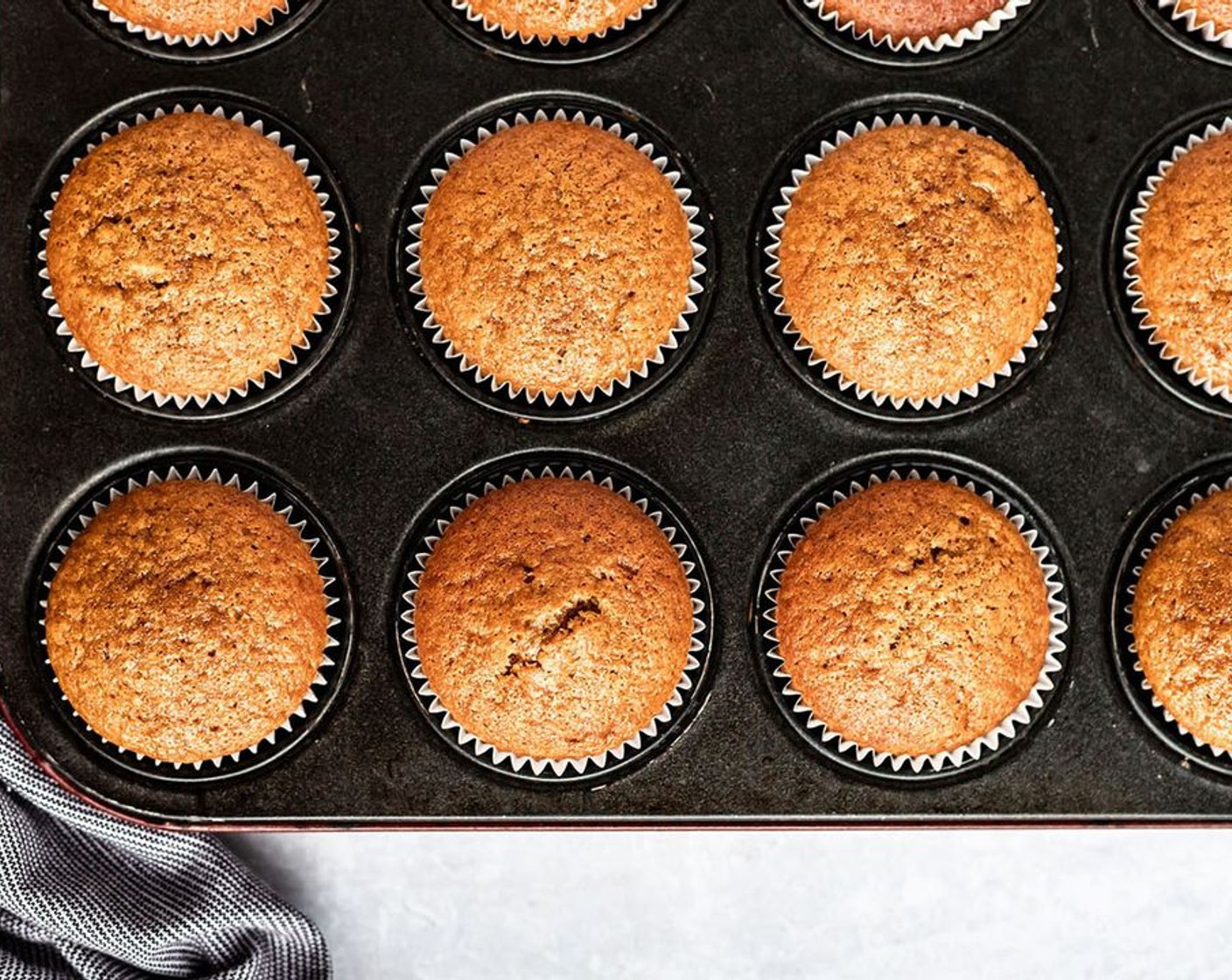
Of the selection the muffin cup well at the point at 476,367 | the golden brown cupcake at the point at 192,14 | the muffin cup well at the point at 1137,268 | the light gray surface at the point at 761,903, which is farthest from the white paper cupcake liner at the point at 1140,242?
A: the golden brown cupcake at the point at 192,14

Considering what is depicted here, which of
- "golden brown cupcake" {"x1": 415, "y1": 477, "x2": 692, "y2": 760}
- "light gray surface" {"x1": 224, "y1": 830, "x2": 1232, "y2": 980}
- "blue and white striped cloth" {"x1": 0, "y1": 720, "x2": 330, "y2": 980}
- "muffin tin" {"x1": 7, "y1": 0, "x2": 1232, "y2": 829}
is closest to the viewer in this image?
"golden brown cupcake" {"x1": 415, "y1": 477, "x2": 692, "y2": 760}

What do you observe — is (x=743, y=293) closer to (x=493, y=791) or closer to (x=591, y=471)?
(x=591, y=471)

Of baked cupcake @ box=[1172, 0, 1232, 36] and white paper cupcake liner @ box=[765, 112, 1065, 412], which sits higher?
baked cupcake @ box=[1172, 0, 1232, 36]

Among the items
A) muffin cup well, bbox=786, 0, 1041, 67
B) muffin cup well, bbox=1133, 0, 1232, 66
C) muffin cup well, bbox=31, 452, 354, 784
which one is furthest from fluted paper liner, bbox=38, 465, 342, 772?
muffin cup well, bbox=1133, 0, 1232, 66

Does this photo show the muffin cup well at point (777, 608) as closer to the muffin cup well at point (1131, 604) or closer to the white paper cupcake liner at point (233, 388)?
the muffin cup well at point (1131, 604)

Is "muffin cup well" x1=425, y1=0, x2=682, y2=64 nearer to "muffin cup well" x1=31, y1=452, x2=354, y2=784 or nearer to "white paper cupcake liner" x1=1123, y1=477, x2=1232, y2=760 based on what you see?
"muffin cup well" x1=31, y1=452, x2=354, y2=784

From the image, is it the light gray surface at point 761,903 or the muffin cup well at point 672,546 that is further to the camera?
the light gray surface at point 761,903
